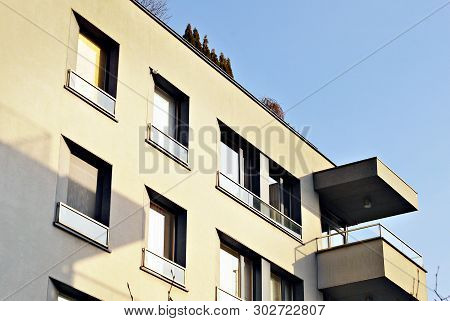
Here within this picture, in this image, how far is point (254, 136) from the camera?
2775 cm

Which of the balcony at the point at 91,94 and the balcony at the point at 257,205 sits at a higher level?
the balcony at the point at 91,94

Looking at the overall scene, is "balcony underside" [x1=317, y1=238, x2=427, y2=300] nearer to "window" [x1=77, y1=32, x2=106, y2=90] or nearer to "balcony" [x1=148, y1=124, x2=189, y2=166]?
"balcony" [x1=148, y1=124, x2=189, y2=166]

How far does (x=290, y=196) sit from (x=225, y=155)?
3448 millimetres

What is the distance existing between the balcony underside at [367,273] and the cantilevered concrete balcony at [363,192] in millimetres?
2239

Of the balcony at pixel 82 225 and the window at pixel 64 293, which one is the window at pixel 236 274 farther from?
the window at pixel 64 293

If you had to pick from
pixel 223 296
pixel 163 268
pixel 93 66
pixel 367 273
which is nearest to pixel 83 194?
pixel 163 268

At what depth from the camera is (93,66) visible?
22.5m

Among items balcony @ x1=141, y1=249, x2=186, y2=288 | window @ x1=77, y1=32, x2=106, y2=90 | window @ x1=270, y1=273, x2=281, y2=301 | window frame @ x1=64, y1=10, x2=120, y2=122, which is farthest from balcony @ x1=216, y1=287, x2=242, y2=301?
window @ x1=77, y1=32, x2=106, y2=90

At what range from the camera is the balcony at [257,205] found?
25.6 m

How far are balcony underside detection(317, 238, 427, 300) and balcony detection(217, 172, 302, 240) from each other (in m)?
1.33

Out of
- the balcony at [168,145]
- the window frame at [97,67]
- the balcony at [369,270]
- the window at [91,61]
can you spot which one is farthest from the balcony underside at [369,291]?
the window at [91,61]

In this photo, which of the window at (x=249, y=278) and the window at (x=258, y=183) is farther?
the window at (x=258, y=183)
